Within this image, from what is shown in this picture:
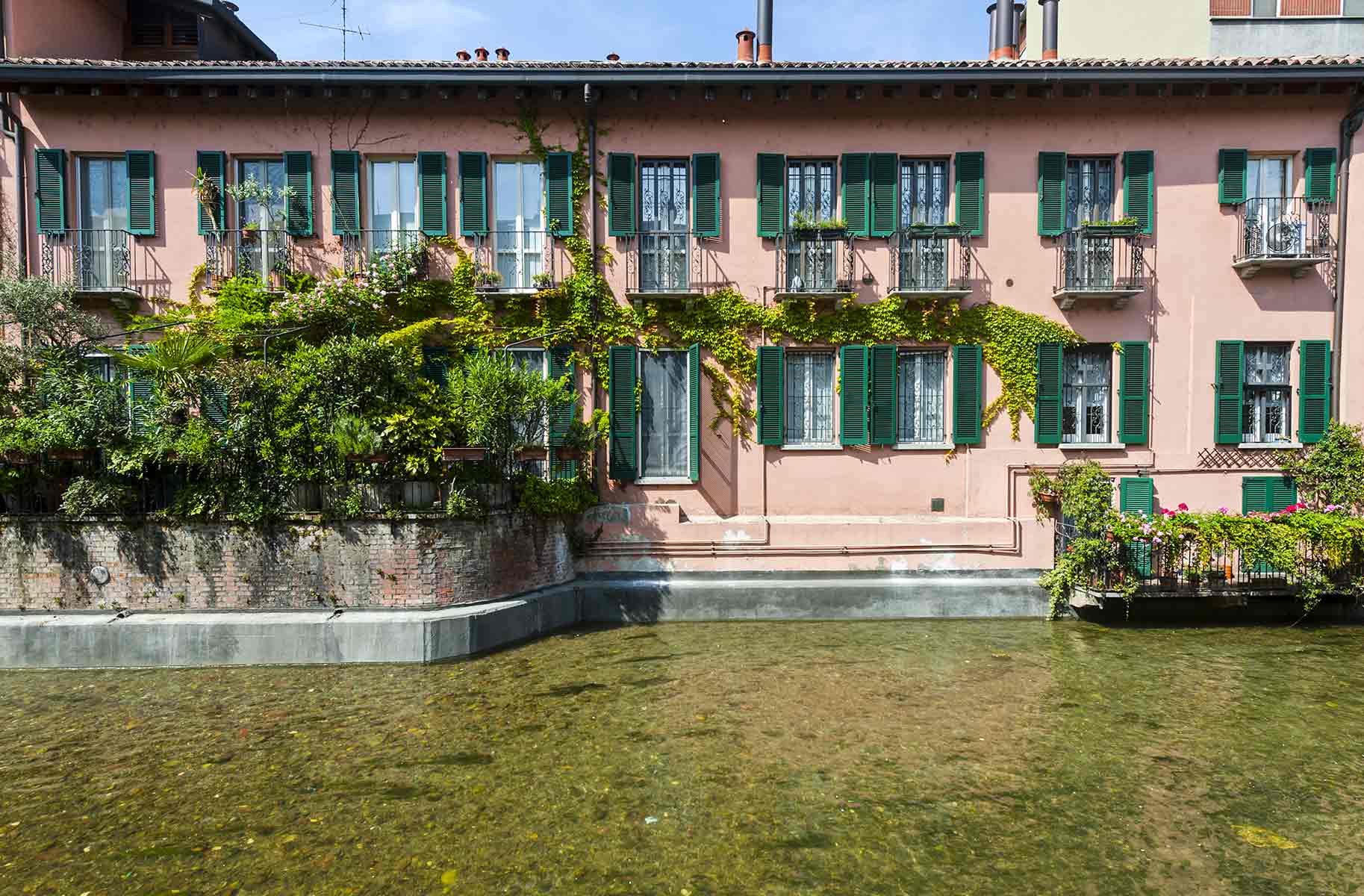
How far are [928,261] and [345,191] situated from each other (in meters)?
9.72

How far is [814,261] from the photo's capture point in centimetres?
1283

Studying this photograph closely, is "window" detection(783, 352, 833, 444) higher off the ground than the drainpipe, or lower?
lower

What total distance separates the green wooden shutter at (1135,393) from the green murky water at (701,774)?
407 cm

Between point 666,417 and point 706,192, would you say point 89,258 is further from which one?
point 706,192

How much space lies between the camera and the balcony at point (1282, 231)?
507 inches

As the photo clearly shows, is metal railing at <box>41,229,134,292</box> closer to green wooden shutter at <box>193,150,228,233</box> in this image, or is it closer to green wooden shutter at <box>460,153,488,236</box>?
green wooden shutter at <box>193,150,228,233</box>

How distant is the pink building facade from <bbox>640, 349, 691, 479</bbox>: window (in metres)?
0.04

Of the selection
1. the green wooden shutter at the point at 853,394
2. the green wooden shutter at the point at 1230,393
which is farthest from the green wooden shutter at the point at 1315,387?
the green wooden shutter at the point at 853,394

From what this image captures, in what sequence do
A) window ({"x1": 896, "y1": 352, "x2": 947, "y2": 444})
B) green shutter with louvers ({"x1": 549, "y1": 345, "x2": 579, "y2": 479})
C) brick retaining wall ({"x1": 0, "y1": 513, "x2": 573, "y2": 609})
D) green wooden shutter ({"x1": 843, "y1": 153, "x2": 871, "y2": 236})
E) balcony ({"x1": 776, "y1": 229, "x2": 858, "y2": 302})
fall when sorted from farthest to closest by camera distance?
window ({"x1": 896, "y1": 352, "x2": 947, "y2": 444}), green wooden shutter ({"x1": 843, "y1": 153, "x2": 871, "y2": 236}), balcony ({"x1": 776, "y1": 229, "x2": 858, "y2": 302}), green shutter with louvers ({"x1": 549, "y1": 345, "x2": 579, "y2": 479}), brick retaining wall ({"x1": 0, "y1": 513, "x2": 573, "y2": 609})

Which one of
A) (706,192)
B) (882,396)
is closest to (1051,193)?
(882,396)

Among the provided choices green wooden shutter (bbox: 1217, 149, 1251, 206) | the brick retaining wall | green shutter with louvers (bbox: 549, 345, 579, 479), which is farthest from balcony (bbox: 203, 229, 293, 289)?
green wooden shutter (bbox: 1217, 149, 1251, 206)

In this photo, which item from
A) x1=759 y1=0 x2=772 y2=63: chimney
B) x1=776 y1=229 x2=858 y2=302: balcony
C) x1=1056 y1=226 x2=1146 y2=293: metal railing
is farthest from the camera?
x1=759 y1=0 x2=772 y2=63: chimney

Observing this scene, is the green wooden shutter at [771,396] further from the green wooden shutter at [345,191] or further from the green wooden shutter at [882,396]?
the green wooden shutter at [345,191]

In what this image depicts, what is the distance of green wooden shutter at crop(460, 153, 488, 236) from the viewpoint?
12859mm
